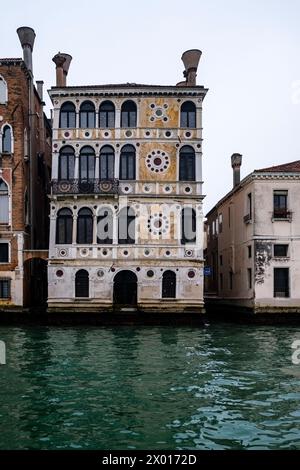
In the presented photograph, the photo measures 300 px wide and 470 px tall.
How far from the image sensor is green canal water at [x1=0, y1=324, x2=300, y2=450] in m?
7.39

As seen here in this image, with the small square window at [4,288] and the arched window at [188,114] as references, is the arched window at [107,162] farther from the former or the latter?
the small square window at [4,288]

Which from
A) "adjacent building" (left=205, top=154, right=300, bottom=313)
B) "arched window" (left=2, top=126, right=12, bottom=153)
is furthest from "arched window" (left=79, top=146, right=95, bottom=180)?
"adjacent building" (left=205, top=154, right=300, bottom=313)

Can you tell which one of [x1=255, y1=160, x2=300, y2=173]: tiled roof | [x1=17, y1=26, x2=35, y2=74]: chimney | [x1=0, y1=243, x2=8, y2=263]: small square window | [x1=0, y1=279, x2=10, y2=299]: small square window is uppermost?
[x1=17, y1=26, x2=35, y2=74]: chimney

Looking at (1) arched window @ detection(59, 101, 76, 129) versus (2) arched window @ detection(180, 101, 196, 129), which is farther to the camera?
(1) arched window @ detection(59, 101, 76, 129)

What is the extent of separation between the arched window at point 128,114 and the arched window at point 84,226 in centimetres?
480

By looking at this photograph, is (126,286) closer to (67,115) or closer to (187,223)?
(187,223)

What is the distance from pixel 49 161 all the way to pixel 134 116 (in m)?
→ 9.47

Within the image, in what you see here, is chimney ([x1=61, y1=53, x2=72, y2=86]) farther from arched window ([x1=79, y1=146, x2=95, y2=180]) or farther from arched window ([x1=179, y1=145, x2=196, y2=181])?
arched window ([x1=179, y1=145, x2=196, y2=181])

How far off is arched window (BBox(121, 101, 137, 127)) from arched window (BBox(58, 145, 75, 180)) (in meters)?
3.02

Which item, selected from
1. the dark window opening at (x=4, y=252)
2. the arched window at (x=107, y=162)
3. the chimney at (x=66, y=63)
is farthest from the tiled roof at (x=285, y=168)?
the dark window opening at (x=4, y=252)

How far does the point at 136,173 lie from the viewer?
24.8 m

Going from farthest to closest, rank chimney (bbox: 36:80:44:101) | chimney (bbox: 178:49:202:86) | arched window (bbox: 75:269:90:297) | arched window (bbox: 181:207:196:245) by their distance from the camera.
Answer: chimney (bbox: 36:80:44:101)
chimney (bbox: 178:49:202:86)
arched window (bbox: 75:269:90:297)
arched window (bbox: 181:207:196:245)

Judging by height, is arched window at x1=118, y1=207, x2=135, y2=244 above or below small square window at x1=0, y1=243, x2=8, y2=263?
above

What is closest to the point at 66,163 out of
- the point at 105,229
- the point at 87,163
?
the point at 87,163
